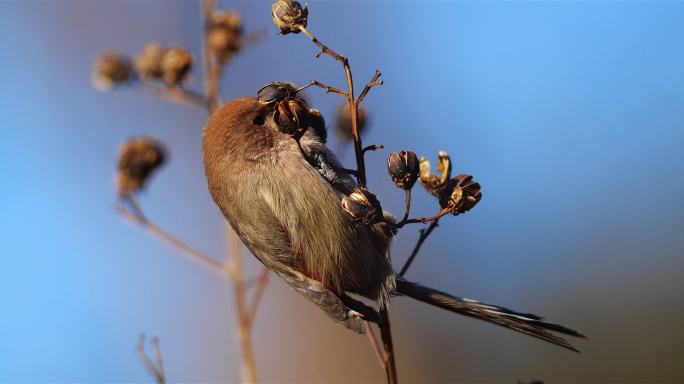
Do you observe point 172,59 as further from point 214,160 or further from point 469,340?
point 469,340

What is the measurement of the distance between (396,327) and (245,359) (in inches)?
109

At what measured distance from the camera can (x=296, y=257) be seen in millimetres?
1945

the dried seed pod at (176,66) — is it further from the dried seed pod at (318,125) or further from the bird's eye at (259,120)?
the dried seed pod at (318,125)

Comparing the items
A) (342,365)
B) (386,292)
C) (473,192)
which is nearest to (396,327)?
(342,365)

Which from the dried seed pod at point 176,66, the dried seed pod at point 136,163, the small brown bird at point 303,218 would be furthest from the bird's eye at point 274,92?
the dried seed pod at point 136,163

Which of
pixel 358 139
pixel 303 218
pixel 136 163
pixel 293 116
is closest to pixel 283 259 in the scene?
pixel 303 218

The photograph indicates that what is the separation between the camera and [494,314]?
1874 millimetres

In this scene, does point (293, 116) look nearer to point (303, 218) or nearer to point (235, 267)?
point (303, 218)

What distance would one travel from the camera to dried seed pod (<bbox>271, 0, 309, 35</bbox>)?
1.58 m

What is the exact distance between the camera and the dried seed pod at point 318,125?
1.88 meters

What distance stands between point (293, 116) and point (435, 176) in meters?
0.38

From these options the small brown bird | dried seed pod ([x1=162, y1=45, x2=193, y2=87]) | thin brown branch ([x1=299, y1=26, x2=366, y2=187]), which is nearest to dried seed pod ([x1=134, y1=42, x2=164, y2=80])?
dried seed pod ([x1=162, y1=45, x2=193, y2=87])

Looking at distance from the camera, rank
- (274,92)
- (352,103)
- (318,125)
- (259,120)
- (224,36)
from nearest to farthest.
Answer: (352,103)
(274,92)
(318,125)
(259,120)
(224,36)

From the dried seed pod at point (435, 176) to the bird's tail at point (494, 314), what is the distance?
1.71ft
